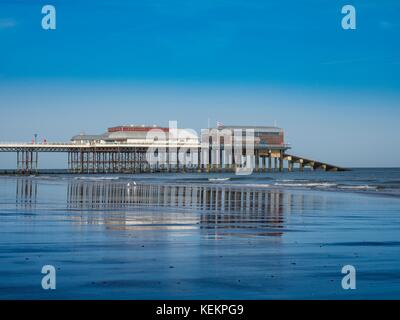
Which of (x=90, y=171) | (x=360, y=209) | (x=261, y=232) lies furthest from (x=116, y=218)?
(x=90, y=171)

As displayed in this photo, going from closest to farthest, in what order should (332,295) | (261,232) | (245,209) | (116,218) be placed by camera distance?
(332,295) → (261,232) → (116,218) → (245,209)

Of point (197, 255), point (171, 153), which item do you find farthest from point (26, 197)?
point (171, 153)

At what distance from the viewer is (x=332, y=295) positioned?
9.91 m

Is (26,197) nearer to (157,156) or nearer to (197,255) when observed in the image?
(197,255)

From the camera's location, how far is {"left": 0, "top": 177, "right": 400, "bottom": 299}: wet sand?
398 inches

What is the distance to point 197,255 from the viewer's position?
43.7 ft

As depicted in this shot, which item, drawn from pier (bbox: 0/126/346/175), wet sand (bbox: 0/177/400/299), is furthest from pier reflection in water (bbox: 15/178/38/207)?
pier (bbox: 0/126/346/175)

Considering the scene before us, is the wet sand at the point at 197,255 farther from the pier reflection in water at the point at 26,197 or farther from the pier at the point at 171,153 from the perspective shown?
the pier at the point at 171,153

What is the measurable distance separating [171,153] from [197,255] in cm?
12022

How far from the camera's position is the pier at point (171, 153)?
127438 mm

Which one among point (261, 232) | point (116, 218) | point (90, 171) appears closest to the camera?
point (261, 232)

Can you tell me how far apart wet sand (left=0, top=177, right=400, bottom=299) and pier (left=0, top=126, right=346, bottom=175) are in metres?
105
